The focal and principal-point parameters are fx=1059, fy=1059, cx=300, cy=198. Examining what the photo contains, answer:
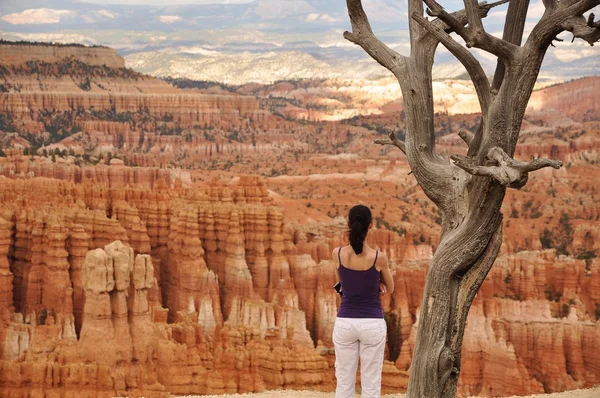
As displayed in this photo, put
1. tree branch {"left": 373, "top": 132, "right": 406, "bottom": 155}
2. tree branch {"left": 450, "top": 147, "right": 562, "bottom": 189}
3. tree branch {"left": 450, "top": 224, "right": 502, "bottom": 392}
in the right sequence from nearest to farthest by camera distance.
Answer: tree branch {"left": 450, "top": 147, "right": 562, "bottom": 189} → tree branch {"left": 450, "top": 224, "right": 502, "bottom": 392} → tree branch {"left": 373, "top": 132, "right": 406, "bottom": 155}

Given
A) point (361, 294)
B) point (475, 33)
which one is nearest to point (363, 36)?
point (475, 33)

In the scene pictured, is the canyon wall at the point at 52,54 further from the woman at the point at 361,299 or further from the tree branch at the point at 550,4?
the woman at the point at 361,299

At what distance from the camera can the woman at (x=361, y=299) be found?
8656mm

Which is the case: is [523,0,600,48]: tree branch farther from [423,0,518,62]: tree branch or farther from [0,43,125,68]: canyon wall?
[0,43,125,68]: canyon wall

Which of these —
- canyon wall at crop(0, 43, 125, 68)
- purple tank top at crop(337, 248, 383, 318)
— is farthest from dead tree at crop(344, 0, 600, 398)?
canyon wall at crop(0, 43, 125, 68)

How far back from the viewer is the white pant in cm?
865

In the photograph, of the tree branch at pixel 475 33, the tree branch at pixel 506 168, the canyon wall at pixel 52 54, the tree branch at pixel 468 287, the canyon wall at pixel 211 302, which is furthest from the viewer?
the canyon wall at pixel 52 54

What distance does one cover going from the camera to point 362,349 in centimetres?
874

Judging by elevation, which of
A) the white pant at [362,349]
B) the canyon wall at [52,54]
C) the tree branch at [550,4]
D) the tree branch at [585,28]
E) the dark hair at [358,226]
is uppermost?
the canyon wall at [52,54]

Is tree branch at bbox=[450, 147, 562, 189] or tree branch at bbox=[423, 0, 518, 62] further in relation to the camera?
tree branch at bbox=[423, 0, 518, 62]

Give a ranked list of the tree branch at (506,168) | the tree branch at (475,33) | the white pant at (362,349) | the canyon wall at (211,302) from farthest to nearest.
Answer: the canyon wall at (211,302)
the tree branch at (475,33)
the tree branch at (506,168)
the white pant at (362,349)

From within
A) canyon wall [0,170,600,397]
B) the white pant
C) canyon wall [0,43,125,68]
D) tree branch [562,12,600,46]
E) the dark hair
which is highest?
canyon wall [0,43,125,68]

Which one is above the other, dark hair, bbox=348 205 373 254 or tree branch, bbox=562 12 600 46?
tree branch, bbox=562 12 600 46

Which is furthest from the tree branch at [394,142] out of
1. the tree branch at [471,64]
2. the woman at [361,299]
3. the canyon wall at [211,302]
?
the canyon wall at [211,302]
